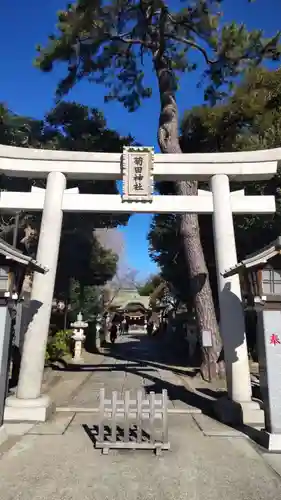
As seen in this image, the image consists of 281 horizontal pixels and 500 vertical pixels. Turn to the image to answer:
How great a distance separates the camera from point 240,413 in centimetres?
653

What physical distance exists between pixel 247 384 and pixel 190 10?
12.4 m

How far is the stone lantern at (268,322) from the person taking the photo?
5331 mm

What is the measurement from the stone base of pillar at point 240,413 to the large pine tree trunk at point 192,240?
154 inches

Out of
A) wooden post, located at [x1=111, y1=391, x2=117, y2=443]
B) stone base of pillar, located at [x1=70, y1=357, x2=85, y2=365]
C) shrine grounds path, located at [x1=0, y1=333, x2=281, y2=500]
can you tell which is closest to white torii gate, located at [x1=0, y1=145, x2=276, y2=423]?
shrine grounds path, located at [x1=0, y1=333, x2=281, y2=500]

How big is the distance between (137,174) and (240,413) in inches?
214

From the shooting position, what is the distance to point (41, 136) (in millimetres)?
15484

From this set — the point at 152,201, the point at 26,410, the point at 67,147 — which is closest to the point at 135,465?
the point at 26,410

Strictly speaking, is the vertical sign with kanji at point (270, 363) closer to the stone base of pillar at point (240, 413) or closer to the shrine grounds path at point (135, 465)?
the shrine grounds path at point (135, 465)

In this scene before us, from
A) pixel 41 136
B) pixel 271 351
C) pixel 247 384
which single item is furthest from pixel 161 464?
pixel 41 136

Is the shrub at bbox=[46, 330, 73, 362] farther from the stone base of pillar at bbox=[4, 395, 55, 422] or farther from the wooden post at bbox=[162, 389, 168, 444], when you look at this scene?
the wooden post at bbox=[162, 389, 168, 444]

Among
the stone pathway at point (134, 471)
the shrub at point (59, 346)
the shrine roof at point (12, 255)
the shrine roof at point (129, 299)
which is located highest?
the shrine roof at point (129, 299)

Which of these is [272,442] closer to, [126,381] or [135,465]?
[135,465]

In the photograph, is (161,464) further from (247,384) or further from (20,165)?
(20,165)

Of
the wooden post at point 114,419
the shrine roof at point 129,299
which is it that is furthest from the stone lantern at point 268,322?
the shrine roof at point 129,299
